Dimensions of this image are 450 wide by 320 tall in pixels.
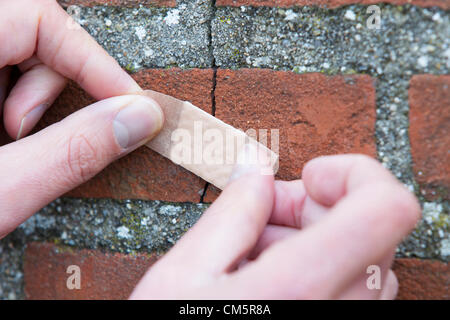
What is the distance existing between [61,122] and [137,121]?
0.53 ft

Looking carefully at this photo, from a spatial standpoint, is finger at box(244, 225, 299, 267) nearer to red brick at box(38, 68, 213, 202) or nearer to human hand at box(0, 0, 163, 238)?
red brick at box(38, 68, 213, 202)

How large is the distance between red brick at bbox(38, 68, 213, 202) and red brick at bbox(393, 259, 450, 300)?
1.40 feet

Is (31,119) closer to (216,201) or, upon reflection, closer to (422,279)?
(216,201)

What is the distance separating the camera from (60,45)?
0.82m

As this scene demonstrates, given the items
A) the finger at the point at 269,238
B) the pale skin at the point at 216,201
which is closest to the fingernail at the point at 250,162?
the pale skin at the point at 216,201

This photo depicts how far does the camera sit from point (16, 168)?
0.77 metres

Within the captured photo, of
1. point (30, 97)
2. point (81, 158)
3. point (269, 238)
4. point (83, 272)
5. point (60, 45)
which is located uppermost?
point (60, 45)

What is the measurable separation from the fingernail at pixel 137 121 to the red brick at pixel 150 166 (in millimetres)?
65

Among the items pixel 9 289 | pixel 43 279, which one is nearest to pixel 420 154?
pixel 43 279

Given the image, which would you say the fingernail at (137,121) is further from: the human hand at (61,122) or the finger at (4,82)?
the finger at (4,82)

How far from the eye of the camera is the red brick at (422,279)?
2.44 ft

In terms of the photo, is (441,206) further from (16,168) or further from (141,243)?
(16,168)

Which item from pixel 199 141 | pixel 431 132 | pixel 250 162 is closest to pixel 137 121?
pixel 199 141

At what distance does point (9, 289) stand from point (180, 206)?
1.76ft
